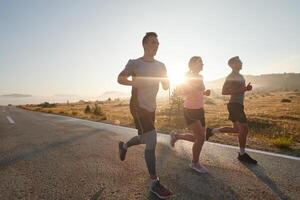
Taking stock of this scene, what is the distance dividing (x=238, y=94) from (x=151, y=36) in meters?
2.58

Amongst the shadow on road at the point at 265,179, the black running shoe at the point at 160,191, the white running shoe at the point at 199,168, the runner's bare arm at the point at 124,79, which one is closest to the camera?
the black running shoe at the point at 160,191

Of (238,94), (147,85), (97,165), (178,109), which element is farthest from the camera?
(178,109)

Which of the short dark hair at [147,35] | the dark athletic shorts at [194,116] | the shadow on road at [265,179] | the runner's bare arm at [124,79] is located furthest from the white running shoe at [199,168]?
the short dark hair at [147,35]

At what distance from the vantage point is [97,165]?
17.3 ft

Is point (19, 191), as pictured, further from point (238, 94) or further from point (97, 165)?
point (238, 94)

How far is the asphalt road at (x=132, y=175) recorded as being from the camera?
147 inches

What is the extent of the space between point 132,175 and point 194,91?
1775 mm

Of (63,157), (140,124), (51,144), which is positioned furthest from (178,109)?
(140,124)

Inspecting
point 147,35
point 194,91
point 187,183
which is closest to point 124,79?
point 147,35

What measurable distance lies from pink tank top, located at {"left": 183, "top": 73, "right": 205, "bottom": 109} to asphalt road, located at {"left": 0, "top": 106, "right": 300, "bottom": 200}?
1.13 metres

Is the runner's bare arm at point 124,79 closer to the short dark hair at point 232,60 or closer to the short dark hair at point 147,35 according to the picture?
the short dark hair at point 147,35

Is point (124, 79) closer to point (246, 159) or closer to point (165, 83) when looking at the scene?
point (165, 83)

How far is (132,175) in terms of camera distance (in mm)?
4574

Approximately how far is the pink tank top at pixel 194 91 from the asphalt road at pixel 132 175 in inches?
44.6
